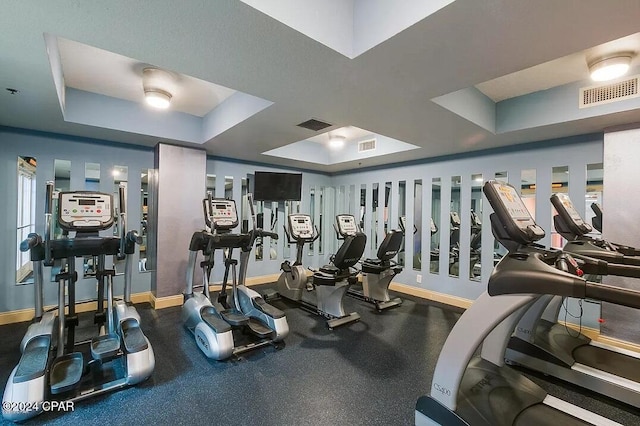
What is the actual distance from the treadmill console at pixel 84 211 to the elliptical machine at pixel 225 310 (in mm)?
1009

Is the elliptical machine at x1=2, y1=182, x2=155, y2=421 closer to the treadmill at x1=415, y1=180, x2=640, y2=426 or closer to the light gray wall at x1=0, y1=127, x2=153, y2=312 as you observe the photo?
the light gray wall at x1=0, y1=127, x2=153, y2=312

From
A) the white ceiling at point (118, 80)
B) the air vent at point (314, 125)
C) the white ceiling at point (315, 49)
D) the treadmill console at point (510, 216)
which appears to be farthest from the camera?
the air vent at point (314, 125)

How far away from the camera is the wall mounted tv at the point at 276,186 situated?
17.2 ft

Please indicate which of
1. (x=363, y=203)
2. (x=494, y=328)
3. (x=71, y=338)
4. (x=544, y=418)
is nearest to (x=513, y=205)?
(x=494, y=328)

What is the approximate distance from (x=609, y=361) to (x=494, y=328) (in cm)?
185

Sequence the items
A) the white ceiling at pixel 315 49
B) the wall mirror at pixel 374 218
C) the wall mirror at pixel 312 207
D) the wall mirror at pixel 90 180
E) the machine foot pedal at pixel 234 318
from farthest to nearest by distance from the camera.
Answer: the wall mirror at pixel 312 207 → the wall mirror at pixel 374 218 → the wall mirror at pixel 90 180 → the machine foot pedal at pixel 234 318 → the white ceiling at pixel 315 49

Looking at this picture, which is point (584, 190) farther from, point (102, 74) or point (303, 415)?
point (102, 74)

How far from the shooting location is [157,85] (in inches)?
115

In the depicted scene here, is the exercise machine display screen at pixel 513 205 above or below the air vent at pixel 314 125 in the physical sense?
below

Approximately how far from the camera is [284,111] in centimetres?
286

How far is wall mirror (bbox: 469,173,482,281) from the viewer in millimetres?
4414

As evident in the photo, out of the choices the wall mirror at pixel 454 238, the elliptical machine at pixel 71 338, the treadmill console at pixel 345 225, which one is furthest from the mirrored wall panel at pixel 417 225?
the elliptical machine at pixel 71 338

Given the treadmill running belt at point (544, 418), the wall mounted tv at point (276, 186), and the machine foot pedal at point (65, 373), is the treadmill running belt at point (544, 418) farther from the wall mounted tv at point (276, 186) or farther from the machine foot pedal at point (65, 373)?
the wall mounted tv at point (276, 186)

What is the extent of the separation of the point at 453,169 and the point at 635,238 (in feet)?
7.43
